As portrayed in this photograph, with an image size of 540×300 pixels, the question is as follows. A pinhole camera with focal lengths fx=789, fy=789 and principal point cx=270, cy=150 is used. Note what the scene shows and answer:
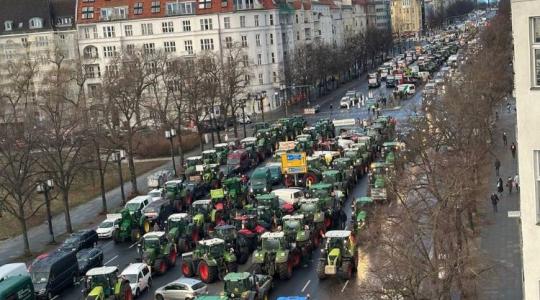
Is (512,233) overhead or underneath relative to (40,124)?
underneath

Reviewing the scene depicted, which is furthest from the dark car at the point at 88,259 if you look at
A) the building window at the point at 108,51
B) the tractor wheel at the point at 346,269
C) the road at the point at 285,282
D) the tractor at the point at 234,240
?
the building window at the point at 108,51

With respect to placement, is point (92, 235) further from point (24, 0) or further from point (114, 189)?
point (24, 0)

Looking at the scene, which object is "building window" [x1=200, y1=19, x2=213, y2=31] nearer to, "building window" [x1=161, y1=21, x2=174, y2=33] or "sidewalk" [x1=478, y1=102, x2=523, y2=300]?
"building window" [x1=161, y1=21, x2=174, y2=33]

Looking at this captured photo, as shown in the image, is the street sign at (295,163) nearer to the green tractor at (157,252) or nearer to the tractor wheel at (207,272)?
the green tractor at (157,252)

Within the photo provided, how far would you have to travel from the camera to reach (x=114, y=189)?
66.7m

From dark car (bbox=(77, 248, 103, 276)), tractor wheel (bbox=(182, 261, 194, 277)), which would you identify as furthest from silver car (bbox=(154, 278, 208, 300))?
dark car (bbox=(77, 248, 103, 276))

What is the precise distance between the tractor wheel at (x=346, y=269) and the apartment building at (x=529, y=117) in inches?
784

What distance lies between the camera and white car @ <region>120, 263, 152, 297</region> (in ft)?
122

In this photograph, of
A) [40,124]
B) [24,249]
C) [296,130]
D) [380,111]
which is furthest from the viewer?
[380,111]

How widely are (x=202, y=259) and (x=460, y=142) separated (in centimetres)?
1591

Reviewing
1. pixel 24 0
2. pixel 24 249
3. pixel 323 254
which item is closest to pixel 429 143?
pixel 323 254

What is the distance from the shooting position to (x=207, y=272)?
38.0 m

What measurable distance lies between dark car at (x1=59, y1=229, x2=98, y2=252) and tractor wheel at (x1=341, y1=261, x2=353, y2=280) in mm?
15737

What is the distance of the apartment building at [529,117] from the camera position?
16156 mm
